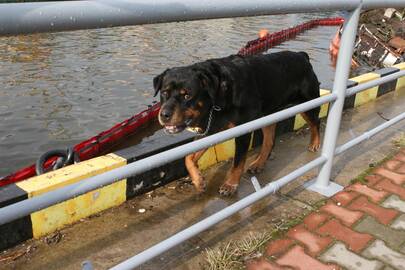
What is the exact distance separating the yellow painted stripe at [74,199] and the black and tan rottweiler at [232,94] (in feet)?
2.10

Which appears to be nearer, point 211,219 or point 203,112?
point 211,219

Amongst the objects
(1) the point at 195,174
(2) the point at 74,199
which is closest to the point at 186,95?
(1) the point at 195,174

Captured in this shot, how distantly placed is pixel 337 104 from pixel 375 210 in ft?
2.97

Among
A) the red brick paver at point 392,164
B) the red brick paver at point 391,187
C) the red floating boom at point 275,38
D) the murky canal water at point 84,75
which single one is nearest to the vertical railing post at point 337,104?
the red brick paver at point 391,187

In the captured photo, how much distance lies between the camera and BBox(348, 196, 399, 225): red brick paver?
3.29 meters

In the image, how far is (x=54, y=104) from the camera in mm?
10695

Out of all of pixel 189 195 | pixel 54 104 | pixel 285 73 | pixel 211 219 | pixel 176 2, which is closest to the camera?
pixel 176 2

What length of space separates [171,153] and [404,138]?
3.84 m

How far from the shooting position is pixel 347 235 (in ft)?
9.99

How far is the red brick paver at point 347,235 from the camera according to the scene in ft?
9.66

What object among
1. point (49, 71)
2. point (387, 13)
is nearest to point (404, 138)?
point (49, 71)

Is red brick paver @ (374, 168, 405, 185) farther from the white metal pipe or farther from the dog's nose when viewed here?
the dog's nose

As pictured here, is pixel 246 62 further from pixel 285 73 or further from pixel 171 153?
pixel 171 153

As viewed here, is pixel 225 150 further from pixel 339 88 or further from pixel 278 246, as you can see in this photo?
pixel 278 246
